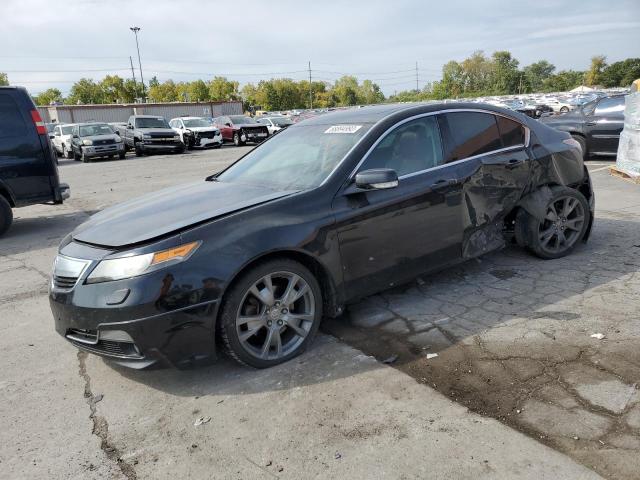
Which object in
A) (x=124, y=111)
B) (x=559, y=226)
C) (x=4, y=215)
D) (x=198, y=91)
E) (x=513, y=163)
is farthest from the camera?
(x=198, y=91)

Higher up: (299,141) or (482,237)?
(299,141)

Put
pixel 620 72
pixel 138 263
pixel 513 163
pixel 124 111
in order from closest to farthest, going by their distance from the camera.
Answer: pixel 138 263, pixel 513 163, pixel 124 111, pixel 620 72

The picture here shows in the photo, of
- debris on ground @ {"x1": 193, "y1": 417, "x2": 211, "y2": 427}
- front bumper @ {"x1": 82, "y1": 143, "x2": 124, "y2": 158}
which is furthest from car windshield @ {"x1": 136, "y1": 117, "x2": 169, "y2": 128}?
debris on ground @ {"x1": 193, "y1": 417, "x2": 211, "y2": 427}

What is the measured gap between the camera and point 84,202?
11.3 metres

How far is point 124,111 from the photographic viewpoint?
5228 cm

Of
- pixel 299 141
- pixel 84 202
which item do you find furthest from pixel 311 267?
pixel 84 202

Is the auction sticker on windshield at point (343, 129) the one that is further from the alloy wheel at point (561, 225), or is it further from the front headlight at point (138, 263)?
the alloy wheel at point (561, 225)

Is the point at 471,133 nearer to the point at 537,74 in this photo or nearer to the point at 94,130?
the point at 94,130

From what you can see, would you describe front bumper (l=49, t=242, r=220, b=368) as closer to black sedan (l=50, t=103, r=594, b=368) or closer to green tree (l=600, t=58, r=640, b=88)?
black sedan (l=50, t=103, r=594, b=368)

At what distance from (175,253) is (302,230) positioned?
84 centimetres

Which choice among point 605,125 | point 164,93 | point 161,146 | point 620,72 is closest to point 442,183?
point 605,125

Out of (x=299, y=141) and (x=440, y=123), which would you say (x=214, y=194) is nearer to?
(x=299, y=141)

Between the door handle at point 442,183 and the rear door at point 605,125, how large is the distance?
955 cm

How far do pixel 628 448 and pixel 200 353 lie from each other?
230 cm
